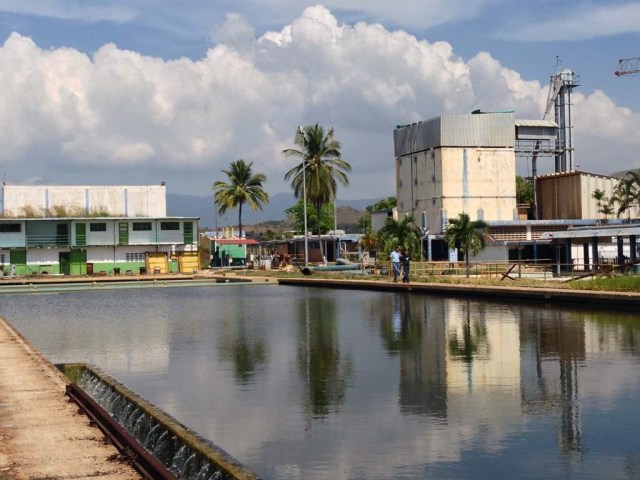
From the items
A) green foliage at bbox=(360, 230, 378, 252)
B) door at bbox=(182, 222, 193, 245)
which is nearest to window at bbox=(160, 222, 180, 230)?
door at bbox=(182, 222, 193, 245)

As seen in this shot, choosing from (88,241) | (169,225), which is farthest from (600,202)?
(88,241)

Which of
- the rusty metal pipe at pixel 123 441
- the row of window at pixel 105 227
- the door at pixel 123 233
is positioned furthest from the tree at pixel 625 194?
the rusty metal pipe at pixel 123 441

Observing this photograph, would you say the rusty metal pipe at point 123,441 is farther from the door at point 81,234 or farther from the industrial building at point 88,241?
the door at point 81,234

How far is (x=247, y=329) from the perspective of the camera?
26.1 m

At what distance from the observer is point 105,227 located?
7188cm

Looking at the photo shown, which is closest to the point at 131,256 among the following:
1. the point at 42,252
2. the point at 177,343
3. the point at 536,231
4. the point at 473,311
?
the point at 42,252

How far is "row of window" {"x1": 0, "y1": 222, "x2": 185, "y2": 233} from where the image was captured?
6975 centimetres

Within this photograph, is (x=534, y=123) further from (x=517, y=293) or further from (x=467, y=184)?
(x=517, y=293)

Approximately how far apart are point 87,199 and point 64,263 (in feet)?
29.3

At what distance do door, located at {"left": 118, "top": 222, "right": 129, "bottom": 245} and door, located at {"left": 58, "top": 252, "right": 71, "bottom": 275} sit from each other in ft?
13.7

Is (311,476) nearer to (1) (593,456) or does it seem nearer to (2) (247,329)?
(1) (593,456)

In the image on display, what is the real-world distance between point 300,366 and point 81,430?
7695mm

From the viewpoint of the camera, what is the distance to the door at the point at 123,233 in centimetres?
7200

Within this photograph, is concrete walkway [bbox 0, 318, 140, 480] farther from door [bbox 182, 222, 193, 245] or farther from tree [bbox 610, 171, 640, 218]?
tree [bbox 610, 171, 640, 218]
